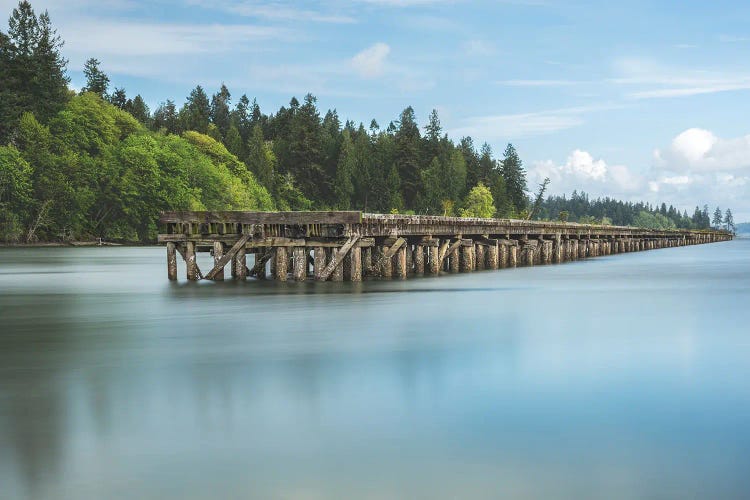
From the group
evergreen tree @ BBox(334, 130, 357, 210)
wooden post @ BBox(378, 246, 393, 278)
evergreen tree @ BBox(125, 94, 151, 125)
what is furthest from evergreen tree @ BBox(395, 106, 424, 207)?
wooden post @ BBox(378, 246, 393, 278)

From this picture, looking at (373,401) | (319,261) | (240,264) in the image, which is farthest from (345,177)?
(373,401)

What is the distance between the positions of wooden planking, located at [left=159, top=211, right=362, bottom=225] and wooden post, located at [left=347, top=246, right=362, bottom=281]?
1482mm

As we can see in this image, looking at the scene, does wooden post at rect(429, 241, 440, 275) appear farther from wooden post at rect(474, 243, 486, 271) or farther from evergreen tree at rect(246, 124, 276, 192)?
evergreen tree at rect(246, 124, 276, 192)

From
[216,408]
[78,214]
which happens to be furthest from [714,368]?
[78,214]

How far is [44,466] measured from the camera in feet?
33.5

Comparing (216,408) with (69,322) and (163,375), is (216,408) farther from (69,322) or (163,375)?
(69,322)

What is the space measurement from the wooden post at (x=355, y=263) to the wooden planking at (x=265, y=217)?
4.86 ft

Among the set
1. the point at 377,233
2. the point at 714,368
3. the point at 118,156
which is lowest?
the point at 714,368

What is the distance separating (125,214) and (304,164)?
61103 millimetres

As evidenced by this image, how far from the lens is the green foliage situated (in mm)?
174125

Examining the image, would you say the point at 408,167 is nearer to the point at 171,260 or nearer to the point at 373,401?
the point at 171,260

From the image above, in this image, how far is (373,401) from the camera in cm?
1395

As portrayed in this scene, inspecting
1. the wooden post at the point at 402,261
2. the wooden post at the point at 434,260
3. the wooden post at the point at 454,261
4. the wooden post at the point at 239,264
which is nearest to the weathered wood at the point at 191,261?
the wooden post at the point at 239,264

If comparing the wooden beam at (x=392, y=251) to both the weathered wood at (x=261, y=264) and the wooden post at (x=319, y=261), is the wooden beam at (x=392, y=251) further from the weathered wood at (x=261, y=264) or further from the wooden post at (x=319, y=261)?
the weathered wood at (x=261, y=264)
